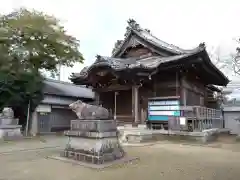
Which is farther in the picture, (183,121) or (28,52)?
(28,52)

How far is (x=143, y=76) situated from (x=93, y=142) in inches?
308

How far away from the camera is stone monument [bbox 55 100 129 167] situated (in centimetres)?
677

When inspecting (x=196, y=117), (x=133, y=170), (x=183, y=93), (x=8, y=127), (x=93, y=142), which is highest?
(x=183, y=93)

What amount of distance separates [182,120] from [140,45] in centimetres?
723

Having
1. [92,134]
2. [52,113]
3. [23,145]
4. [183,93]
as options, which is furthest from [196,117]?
[52,113]

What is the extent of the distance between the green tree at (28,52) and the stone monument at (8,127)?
181cm

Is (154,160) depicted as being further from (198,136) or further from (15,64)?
(15,64)

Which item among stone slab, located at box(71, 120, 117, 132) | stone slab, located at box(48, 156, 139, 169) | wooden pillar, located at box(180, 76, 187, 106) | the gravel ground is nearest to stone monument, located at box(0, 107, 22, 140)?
the gravel ground

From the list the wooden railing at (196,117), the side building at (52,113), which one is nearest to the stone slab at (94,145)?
the wooden railing at (196,117)

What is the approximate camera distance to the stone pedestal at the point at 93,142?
6754mm

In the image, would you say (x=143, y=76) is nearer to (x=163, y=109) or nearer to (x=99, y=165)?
(x=163, y=109)

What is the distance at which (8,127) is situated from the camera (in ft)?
46.6

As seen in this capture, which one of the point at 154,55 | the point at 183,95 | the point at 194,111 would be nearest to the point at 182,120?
the point at 194,111

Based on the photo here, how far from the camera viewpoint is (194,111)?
13227 millimetres
